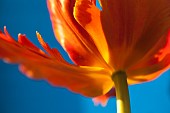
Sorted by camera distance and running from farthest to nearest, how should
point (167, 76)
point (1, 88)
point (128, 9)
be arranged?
point (1, 88)
point (167, 76)
point (128, 9)

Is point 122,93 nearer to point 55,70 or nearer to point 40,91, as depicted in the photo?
point 55,70

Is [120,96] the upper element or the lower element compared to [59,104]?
lower

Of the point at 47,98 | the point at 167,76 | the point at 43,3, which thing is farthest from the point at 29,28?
the point at 167,76

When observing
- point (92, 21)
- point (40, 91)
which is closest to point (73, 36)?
point (92, 21)

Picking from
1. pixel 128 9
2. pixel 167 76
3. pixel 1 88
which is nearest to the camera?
pixel 128 9

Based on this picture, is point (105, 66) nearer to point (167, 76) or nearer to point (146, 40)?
point (146, 40)

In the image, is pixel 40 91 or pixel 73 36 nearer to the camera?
pixel 73 36

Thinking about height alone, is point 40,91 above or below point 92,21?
above
